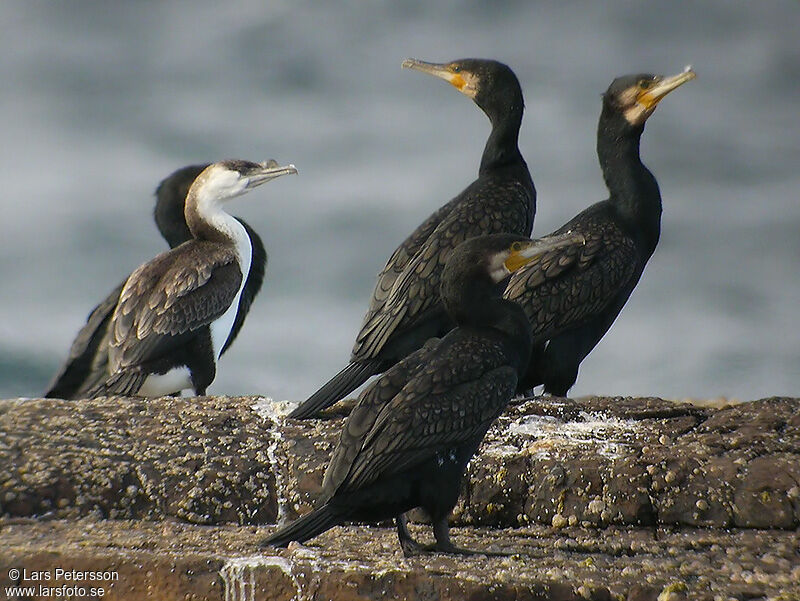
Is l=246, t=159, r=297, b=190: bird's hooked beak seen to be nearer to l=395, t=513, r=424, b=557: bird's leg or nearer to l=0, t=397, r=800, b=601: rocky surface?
l=0, t=397, r=800, b=601: rocky surface

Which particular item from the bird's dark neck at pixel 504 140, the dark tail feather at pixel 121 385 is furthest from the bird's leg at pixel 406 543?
the dark tail feather at pixel 121 385

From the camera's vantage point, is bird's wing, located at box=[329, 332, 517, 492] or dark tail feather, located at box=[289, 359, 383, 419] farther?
dark tail feather, located at box=[289, 359, 383, 419]

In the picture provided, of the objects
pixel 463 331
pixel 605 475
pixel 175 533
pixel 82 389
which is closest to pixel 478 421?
pixel 463 331

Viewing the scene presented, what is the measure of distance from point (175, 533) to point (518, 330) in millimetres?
2027

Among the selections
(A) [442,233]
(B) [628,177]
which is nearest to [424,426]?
(A) [442,233]

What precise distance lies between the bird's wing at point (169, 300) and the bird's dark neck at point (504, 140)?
2.17 meters

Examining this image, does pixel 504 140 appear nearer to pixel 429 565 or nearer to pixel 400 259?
pixel 400 259

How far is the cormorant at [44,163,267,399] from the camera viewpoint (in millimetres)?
8359

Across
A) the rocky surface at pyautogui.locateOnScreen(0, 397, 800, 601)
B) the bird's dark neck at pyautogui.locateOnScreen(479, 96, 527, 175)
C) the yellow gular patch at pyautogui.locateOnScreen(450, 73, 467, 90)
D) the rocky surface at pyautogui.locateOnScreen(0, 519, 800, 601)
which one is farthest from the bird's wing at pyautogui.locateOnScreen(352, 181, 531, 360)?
the rocky surface at pyautogui.locateOnScreen(0, 519, 800, 601)

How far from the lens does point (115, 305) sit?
8.65 meters

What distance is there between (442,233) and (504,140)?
91 centimetres

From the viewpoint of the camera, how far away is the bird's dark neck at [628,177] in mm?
7488

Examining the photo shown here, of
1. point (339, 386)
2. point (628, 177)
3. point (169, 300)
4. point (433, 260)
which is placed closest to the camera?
point (339, 386)

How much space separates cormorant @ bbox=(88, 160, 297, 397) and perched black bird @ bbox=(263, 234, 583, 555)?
347 centimetres
